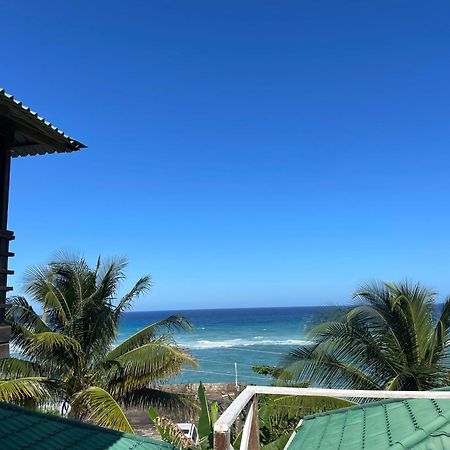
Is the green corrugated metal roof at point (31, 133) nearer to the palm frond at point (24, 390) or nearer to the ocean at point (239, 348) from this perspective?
the palm frond at point (24, 390)

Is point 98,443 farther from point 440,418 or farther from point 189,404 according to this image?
point 189,404

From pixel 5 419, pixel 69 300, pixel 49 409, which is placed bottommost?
pixel 49 409

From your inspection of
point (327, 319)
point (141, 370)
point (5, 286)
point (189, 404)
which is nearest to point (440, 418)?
point (5, 286)

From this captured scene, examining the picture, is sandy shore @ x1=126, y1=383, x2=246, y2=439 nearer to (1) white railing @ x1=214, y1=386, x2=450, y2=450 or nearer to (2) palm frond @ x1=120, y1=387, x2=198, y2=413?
(2) palm frond @ x1=120, y1=387, x2=198, y2=413

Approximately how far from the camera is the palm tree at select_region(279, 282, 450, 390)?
9.75 meters

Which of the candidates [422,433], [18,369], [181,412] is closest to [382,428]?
[422,433]

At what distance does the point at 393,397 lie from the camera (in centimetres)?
413

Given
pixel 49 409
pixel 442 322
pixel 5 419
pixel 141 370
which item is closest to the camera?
pixel 5 419

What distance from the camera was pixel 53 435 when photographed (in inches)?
158

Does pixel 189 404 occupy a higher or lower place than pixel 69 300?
lower

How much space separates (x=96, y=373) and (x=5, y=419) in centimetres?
791

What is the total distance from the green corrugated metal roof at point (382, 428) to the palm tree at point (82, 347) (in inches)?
274

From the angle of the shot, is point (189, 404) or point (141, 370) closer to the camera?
point (141, 370)

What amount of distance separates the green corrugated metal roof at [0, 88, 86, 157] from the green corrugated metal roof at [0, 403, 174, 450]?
2640mm
